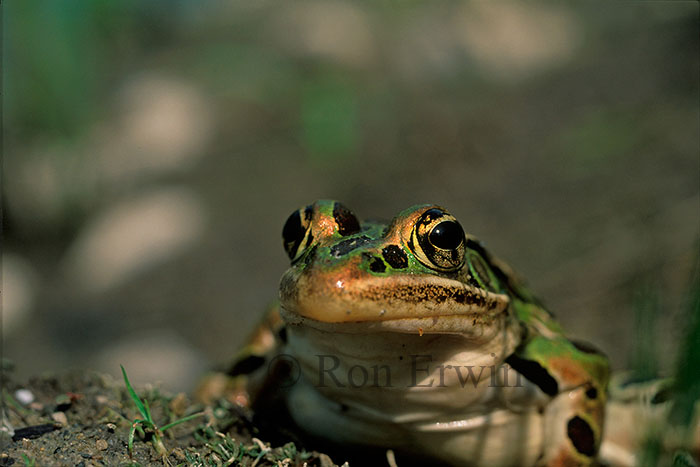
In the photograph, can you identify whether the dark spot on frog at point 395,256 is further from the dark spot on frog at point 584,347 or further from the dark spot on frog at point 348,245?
the dark spot on frog at point 584,347

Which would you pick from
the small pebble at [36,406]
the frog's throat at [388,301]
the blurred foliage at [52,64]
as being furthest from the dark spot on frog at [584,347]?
the blurred foliage at [52,64]

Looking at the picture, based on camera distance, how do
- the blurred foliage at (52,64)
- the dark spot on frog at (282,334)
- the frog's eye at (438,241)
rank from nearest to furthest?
the frog's eye at (438,241), the dark spot on frog at (282,334), the blurred foliage at (52,64)

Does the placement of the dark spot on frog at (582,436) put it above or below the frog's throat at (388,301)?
below

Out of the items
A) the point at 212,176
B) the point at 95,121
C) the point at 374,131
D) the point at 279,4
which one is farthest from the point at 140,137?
the point at 279,4

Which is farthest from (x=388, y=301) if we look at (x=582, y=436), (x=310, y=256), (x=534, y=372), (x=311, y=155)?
(x=311, y=155)

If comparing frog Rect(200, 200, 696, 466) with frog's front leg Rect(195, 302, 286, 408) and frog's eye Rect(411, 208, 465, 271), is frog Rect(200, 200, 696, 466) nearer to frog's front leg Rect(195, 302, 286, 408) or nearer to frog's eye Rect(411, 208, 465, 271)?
frog's eye Rect(411, 208, 465, 271)

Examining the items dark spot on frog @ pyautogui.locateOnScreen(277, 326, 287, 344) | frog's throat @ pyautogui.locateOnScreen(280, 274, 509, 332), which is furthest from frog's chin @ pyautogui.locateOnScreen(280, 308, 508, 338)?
dark spot on frog @ pyautogui.locateOnScreen(277, 326, 287, 344)

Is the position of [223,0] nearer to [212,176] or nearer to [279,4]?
[279,4]
